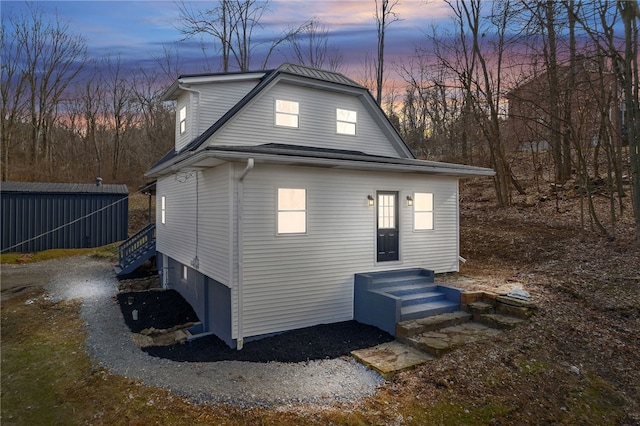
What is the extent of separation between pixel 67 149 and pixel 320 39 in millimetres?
22961

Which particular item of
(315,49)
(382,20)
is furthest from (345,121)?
(315,49)

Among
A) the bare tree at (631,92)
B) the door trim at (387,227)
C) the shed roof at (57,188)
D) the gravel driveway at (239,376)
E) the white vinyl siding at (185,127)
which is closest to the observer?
the gravel driveway at (239,376)

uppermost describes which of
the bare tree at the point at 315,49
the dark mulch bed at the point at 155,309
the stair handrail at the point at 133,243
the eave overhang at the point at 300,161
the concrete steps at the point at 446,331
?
the bare tree at the point at 315,49

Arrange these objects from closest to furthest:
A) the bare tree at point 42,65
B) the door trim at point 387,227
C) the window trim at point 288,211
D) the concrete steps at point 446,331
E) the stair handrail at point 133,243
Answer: the concrete steps at point 446,331 < the window trim at point 288,211 < the door trim at point 387,227 < the stair handrail at point 133,243 < the bare tree at point 42,65

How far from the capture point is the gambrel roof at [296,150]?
683 centimetres

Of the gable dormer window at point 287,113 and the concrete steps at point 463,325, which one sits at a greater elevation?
the gable dormer window at point 287,113

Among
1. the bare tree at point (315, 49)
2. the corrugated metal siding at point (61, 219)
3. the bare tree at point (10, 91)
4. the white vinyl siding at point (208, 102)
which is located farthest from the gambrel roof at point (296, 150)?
the bare tree at point (10, 91)

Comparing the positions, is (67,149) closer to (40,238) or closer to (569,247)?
(40,238)

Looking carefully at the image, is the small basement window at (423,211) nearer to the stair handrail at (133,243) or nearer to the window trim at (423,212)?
the window trim at (423,212)

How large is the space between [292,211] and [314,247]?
2.97ft

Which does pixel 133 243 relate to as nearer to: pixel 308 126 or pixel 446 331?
pixel 308 126

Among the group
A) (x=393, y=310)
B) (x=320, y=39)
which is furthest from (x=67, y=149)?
(x=393, y=310)

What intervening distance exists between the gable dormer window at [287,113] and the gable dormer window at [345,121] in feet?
4.26

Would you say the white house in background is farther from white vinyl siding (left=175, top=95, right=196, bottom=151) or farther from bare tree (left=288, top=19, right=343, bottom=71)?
bare tree (left=288, top=19, right=343, bottom=71)
